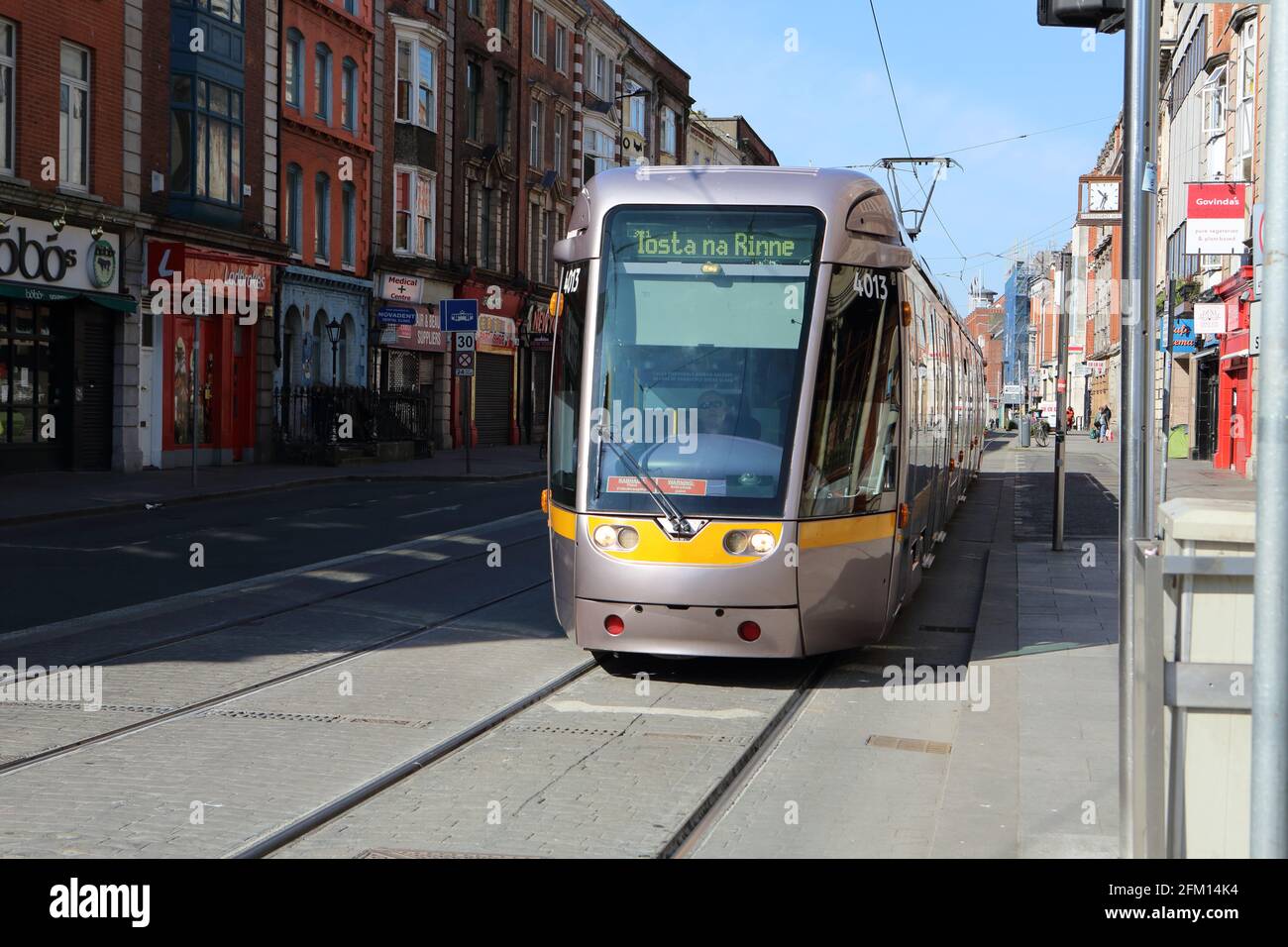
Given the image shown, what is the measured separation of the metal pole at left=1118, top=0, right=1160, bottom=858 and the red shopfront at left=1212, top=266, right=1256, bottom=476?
26.4 meters

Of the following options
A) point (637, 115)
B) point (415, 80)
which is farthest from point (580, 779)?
point (637, 115)

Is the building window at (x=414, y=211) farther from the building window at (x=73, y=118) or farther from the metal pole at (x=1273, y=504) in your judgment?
the metal pole at (x=1273, y=504)

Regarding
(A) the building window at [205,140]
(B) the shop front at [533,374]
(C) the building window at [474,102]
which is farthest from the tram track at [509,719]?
(B) the shop front at [533,374]

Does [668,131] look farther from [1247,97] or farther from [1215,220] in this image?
[1215,220]

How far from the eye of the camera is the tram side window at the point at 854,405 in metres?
8.74

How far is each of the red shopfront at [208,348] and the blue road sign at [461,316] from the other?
4113mm

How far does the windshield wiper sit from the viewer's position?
8.62m

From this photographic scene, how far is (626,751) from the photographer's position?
7.20 m

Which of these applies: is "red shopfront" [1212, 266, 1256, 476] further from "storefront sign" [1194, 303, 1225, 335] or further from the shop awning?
the shop awning

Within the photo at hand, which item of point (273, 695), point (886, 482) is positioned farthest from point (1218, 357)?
point (273, 695)

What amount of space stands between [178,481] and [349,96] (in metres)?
14.8

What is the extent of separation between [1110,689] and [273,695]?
16.0 ft

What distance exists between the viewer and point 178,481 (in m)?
24.9
